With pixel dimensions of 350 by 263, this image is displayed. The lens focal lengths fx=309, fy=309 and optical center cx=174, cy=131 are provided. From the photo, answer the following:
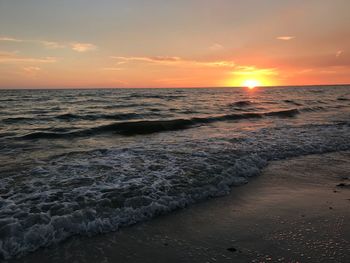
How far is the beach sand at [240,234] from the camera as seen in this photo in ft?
13.7

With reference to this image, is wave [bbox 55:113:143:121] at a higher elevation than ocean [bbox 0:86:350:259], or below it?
higher

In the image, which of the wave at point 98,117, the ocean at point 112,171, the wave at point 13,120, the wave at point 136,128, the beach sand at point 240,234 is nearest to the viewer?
the beach sand at point 240,234

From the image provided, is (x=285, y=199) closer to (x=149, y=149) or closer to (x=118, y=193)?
(x=118, y=193)

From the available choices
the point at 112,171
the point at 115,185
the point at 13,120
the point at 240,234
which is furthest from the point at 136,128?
the point at 240,234

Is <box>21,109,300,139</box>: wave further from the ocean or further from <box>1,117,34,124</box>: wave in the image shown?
<box>1,117,34,124</box>: wave

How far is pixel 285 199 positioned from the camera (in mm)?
6320

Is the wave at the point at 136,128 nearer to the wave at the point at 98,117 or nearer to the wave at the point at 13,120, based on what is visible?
the wave at the point at 98,117

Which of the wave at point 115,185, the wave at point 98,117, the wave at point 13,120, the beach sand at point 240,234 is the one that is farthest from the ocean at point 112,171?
the wave at point 98,117

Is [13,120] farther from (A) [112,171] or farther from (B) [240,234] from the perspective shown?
(B) [240,234]

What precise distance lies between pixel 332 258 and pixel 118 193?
401 centimetres

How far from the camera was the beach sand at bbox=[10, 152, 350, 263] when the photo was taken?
4184mm

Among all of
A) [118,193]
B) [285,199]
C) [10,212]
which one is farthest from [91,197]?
[285,199]

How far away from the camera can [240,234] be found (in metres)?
4.79

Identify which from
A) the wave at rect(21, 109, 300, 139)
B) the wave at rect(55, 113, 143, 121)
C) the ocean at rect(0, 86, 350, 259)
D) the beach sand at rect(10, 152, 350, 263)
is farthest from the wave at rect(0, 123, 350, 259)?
the wave at rect(55, 113, 143, 121)
